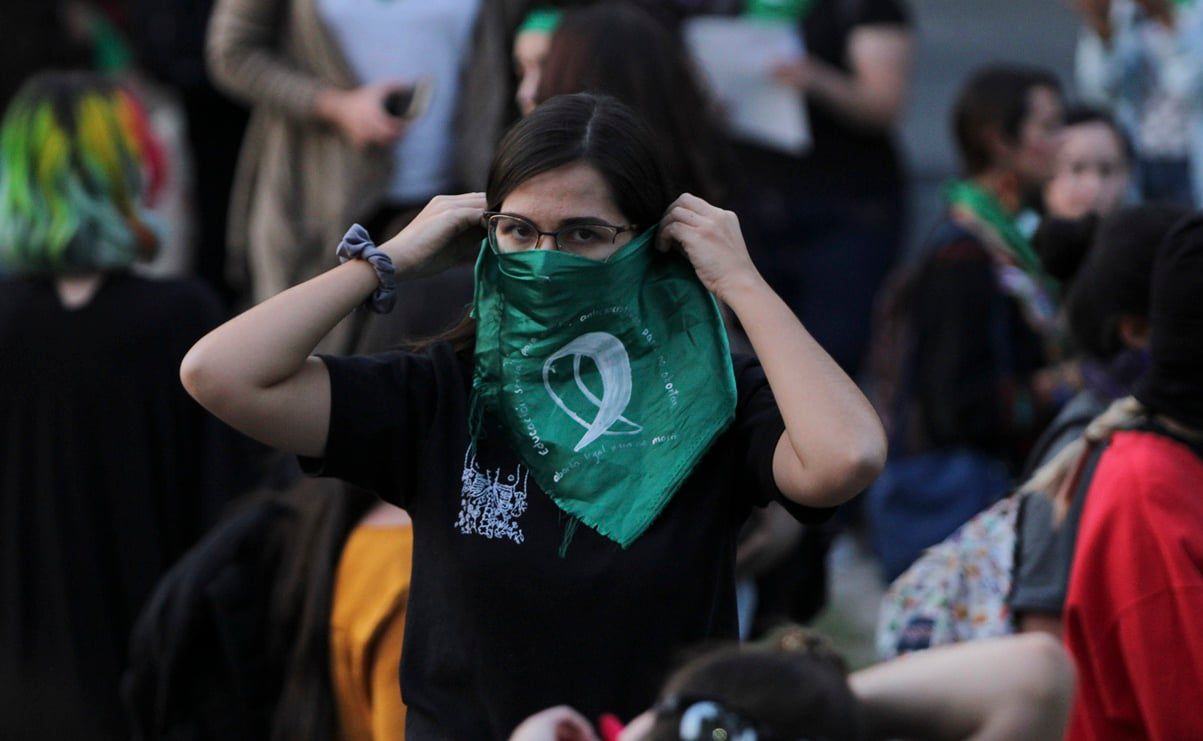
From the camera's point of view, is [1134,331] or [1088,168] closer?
[1134,331]

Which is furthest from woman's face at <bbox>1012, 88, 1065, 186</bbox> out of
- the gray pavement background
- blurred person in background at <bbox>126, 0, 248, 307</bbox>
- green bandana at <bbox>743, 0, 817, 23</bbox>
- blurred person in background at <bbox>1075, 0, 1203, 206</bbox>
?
blurred person in background at <bbox>126, 0, 248, 307</bbox>

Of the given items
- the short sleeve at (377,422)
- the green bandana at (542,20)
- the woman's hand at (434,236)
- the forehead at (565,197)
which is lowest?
the short sleeve at (377,422)

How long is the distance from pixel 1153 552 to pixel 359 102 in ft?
9.67

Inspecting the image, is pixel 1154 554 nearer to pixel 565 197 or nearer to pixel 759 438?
pixel 759 438

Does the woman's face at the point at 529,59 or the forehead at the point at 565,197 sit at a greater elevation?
the woman's face at the point at 529,59

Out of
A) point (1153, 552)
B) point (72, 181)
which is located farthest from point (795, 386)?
point (72, 181)

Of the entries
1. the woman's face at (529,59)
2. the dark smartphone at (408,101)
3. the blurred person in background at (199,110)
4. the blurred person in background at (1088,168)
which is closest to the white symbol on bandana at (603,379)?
the woman's face at (529,59)

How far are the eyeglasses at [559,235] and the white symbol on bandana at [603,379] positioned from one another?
13cm

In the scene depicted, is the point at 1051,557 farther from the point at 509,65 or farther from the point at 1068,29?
the point at 1068,29

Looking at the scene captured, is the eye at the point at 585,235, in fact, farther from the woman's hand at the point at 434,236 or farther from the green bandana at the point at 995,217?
the green bandana at the point at 995,217

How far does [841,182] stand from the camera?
6133 millimetres

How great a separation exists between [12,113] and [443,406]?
2.21 m

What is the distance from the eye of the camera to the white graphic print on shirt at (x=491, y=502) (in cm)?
258

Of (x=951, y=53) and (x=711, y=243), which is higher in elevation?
(x=951, y=53)
